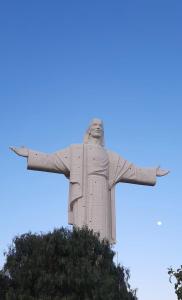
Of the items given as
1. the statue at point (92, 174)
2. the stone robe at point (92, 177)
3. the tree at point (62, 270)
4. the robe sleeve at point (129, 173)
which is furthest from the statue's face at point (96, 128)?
the tree at point (62, 270)

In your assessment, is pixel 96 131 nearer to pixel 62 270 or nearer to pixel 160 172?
pixel 160 172

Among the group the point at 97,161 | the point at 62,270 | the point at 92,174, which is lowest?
the point at 62,270

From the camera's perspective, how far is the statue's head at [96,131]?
27406 mm

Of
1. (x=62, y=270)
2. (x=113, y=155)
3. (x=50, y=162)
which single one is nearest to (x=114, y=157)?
(x=113, y=155)

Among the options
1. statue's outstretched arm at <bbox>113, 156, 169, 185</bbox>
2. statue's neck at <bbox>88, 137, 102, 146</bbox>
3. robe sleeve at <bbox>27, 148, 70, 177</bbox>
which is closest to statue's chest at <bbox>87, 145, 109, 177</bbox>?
statue's neck at <bbox>88, 137, 102, 146</bbox>

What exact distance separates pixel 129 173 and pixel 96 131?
2.50 meters

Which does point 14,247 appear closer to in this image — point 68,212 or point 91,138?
point 68,212

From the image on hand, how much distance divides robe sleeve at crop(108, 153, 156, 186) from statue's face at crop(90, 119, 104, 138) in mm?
1192

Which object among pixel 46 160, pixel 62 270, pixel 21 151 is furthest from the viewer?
pixel 46 160

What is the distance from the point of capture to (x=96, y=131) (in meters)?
27.4

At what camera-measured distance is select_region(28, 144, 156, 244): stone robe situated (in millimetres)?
25516

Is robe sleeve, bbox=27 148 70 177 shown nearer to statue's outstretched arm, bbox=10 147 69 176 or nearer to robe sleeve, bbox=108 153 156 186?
Answer: statue's outstretched arm, bbox=10 147 69 176

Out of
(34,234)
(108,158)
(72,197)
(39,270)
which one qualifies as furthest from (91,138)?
(39,270)

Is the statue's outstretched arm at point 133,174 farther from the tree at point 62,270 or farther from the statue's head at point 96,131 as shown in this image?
the tree at point 62,270
